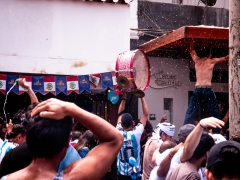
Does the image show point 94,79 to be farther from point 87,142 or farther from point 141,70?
point 87,142

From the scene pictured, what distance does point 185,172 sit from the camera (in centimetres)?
387

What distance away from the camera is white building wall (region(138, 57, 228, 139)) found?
12.1 meters

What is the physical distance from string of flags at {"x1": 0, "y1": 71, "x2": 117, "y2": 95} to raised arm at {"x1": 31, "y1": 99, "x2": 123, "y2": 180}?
7.59 m

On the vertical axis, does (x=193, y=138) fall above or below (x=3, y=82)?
below

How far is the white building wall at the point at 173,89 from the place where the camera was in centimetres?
1213

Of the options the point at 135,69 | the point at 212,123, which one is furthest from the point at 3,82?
the point at 212,123

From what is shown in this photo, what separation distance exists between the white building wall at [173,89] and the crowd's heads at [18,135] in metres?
6.98

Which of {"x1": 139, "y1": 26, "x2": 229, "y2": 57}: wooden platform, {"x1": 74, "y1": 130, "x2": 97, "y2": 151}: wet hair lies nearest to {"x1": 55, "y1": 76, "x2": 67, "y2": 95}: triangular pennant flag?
{"x1": 139, "y1": 26, "x2": 229, "y2": 57}: wooden platform

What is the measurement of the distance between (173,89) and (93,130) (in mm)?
9926

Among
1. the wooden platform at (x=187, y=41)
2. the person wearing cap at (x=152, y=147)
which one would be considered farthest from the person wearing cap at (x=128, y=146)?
the wooden platform at (x=187, y=41)

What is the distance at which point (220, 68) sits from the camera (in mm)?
12664

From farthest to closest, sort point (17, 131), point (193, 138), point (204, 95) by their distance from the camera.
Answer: point (204, 95)
point (17, 131)
point (193, 138)

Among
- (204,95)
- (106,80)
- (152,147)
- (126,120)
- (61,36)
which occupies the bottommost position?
(152,147)

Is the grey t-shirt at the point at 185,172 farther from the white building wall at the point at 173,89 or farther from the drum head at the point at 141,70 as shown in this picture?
the white building wall at the point at 173,89
